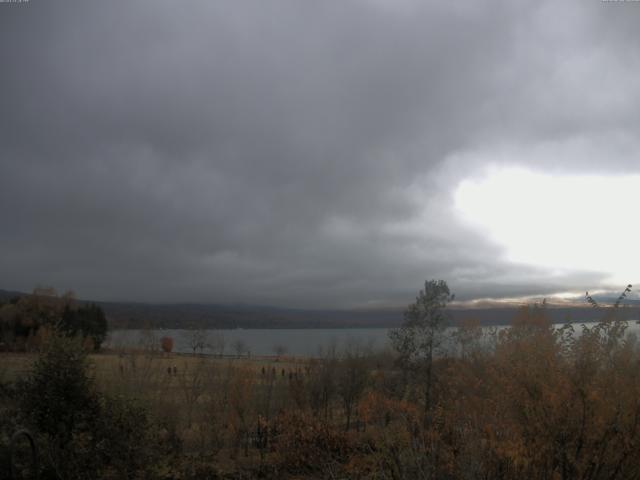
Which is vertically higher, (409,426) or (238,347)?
(409,426)

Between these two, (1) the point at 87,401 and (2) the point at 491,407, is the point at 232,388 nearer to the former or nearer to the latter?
(1) the point at 87,401

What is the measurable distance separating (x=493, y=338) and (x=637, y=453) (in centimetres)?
898

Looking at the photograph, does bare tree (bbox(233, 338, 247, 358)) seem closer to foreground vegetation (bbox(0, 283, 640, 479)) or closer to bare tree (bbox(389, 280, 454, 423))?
bare tree (bbox(389, 280, 454, 423))

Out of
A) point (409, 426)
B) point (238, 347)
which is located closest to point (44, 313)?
point (238, 347)

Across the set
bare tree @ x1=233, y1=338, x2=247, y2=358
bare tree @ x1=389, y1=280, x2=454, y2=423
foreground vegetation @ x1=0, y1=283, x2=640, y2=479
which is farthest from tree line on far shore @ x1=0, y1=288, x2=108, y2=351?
foreground vegetation @ x1=0, y1=283, x2=640, y2=479

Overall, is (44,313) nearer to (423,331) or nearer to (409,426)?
(423,331)

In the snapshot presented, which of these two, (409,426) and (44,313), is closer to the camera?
(409,426)

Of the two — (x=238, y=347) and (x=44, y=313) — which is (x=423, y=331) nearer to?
(x=238, y=347)

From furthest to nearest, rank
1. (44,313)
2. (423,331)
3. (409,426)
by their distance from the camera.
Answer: (44,313) < (423,331) < (409,426)

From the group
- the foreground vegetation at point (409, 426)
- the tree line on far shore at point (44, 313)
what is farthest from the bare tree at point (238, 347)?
the foreground vegetation at point (409, 426)

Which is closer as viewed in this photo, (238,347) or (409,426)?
(409,426)

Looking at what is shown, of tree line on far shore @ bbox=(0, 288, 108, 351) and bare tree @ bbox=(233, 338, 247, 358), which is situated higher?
tree line on far shore @ bbox=(0, 288, 108, 351)

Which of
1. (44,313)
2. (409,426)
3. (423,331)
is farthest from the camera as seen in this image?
(44,313)

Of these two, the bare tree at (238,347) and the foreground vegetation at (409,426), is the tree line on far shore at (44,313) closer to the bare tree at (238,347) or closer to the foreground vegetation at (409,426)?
the bare tree at (238,347)
